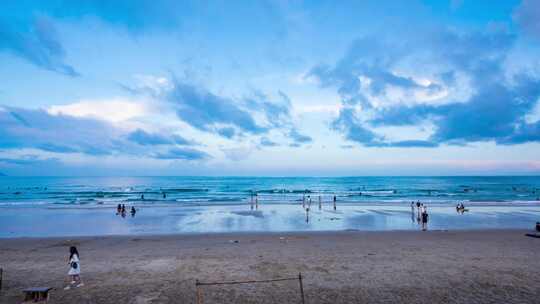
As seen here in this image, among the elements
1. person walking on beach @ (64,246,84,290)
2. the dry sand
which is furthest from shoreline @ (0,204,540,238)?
person walking on beach @ (64,246,84,290)

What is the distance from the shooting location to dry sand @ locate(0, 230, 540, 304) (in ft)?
38.2

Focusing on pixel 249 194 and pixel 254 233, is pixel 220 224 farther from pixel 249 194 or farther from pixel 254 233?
pixel 249 194

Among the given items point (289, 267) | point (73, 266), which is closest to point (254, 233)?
point (289, 267)

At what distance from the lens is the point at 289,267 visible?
1506 cm

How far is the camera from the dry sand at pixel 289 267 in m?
11.7

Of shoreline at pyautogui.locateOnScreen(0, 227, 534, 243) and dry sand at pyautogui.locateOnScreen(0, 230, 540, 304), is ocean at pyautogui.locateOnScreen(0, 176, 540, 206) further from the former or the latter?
dry sand at pyautogui.locateOnScreen(0, 230, 540, 304)

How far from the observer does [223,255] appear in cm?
1758

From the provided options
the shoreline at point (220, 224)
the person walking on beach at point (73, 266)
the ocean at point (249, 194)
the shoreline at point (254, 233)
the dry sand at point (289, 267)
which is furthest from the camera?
the ocean at point (249, 194)

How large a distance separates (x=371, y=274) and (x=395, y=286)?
62.7 inches

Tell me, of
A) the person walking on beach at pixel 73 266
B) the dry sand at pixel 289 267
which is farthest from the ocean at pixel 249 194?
the person walking on beach at pixel 73 266

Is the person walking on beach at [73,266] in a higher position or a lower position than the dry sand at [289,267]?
higher

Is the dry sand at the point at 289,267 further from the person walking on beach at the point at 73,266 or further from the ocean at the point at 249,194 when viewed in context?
the ocean at the point at 249,194

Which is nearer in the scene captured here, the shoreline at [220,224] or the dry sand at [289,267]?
the dry sand at [289,267]

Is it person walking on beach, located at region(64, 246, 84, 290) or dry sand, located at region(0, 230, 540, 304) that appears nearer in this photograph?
dry sand, located at region(0, 230, 540, 304)
